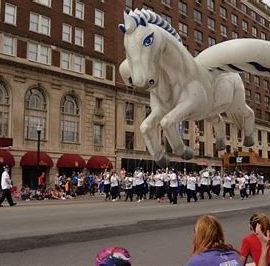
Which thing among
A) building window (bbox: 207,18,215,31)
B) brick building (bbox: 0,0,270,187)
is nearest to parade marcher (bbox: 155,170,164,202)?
brick building (bbox: 0,0,270,187)

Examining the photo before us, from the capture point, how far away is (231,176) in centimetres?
3262

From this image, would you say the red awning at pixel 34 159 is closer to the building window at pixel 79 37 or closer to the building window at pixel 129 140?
the building window at pixel 129 140

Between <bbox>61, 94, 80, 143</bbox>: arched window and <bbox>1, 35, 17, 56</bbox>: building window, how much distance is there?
21.4 feet

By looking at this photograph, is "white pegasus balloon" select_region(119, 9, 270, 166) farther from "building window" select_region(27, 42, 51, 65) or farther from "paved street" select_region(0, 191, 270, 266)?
"building window" select_region(27, 42, 51, 65)

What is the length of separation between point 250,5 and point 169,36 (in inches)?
2647

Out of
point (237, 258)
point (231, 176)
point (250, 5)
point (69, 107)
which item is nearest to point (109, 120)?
point (69, 107)

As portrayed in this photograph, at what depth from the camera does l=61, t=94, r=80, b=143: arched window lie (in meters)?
A: 45.6

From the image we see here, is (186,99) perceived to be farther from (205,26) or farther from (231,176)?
(205,26)

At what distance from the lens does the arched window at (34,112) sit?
139 feet

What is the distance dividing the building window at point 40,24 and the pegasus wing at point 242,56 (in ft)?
120

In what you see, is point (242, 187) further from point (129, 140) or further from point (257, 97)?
point (257, 97)

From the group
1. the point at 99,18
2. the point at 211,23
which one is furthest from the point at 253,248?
the point at 211,23

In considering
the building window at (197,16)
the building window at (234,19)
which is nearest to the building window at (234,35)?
the building window at (234,19)

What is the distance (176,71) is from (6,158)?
31.6 meters
